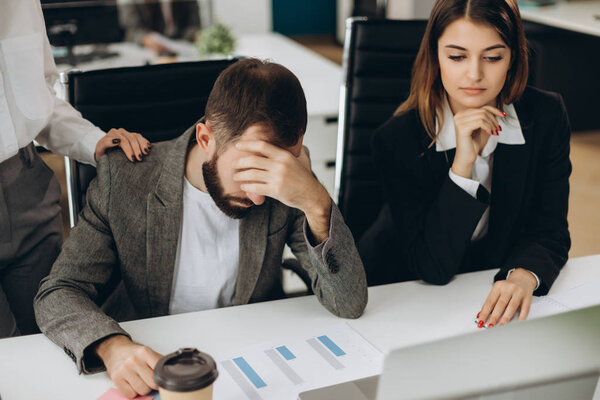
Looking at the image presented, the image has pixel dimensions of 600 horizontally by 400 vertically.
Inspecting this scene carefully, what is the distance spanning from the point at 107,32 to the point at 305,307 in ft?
7.91

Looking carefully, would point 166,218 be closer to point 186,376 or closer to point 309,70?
point 186,376

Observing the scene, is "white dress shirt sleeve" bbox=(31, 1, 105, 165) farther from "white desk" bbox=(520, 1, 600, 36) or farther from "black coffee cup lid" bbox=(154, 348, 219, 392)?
"white desk" bbox=(520, 1, 600, 36)

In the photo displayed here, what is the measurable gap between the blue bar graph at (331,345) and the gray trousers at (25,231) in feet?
2.22

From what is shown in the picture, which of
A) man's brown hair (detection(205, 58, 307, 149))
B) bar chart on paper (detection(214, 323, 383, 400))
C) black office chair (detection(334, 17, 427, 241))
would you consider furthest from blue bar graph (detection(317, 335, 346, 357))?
black office chair (detection(334, 17, 427, 241))

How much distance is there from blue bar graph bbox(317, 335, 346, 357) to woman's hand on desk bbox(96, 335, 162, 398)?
0.28 m

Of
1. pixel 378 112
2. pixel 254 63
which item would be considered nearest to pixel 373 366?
pixel 254 63

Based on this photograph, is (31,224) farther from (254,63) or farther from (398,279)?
(398,279)

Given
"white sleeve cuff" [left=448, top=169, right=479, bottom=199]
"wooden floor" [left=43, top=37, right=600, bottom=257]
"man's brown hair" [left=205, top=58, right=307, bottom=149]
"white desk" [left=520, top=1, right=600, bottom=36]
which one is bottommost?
"wooden floor" [left=43, top=37, right=600, bottom=257]

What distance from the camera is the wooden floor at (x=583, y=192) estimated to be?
3080mm

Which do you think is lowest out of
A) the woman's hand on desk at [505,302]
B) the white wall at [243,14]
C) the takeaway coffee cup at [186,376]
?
the white wall at [243,14]

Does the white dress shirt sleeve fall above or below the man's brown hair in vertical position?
below

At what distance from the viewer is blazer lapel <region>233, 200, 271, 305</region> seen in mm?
1329

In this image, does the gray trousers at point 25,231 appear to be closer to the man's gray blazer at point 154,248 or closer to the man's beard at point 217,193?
the man's gray blazer at point 154,248

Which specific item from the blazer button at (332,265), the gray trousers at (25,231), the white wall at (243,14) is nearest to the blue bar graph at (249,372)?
the blazer button at (332,265)
